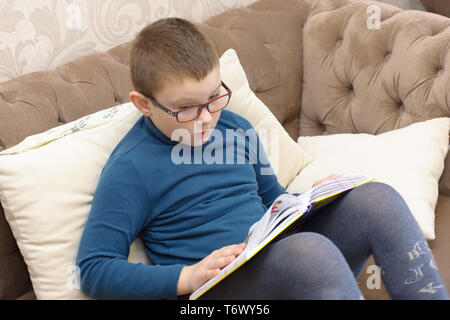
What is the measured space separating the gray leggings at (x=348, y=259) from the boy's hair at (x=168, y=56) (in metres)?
0.38

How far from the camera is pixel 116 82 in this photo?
1502 mm

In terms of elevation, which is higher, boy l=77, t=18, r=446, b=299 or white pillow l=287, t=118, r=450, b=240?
boy l=77, t=18, r=446, b=299

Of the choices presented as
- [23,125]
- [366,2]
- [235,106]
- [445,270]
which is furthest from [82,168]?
[366,2]

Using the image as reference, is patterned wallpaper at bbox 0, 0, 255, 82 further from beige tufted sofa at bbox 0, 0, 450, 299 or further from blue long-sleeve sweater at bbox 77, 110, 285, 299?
blue long-sleeve sweater at bbox 77, 110, 285, 299

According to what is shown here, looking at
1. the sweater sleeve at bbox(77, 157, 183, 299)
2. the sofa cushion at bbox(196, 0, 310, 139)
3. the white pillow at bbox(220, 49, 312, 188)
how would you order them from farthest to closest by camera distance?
the sofa cushion at bbox(196, 0, 310, 139) → the white pillow at bbox(220, 49, 312, 188) → the sweater sleeve at bbox(77, 157, 183, 299)

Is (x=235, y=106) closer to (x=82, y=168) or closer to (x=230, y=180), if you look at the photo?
(x=230, y=180)

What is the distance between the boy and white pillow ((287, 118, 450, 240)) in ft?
1.25

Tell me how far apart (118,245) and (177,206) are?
16 centimetres

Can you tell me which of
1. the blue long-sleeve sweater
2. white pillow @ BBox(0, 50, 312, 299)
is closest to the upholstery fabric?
the blue long-sleeve sweater

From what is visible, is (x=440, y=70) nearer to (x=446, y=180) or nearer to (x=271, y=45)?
(x=446, y=180)

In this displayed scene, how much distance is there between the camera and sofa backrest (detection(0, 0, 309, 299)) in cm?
129

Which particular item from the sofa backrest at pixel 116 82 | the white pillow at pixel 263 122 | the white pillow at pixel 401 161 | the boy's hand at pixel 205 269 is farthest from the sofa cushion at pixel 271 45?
the boy's hand at pixel 205 269

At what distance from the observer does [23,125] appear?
51.6 inches

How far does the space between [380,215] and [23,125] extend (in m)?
0.82
